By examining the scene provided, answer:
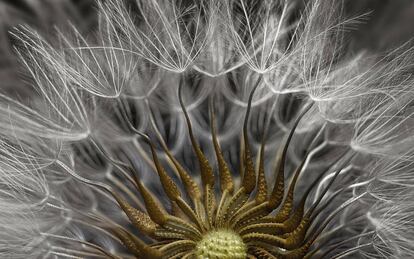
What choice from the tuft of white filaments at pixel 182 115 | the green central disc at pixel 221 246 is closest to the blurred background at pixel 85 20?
the tuft of white filaments at pixel 182 115

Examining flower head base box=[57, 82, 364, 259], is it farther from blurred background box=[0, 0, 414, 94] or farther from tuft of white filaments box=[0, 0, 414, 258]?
blurred background box=[0, 0, 414, 94]

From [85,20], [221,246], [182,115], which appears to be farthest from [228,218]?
[85,20]

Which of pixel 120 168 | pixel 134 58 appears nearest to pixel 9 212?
pixel 120 168

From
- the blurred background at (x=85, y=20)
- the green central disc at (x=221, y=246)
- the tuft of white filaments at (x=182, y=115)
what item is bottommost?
the green central disc at (x=221, y=246)

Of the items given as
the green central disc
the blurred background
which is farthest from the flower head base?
the blurred background

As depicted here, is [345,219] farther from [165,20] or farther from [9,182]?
[9,182]

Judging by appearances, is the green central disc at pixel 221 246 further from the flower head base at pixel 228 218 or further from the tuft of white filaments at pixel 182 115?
the tuft of white filaments at pixel 182 115
